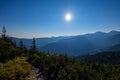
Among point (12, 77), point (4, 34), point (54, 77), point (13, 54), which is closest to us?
point (12, 77)

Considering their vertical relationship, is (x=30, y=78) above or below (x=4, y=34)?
below

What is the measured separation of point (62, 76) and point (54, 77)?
7.15 ft

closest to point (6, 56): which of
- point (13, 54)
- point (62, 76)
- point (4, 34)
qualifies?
point (13, 54)

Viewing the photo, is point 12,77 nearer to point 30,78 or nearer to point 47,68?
point 30,78

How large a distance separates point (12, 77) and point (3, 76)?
4.07ft

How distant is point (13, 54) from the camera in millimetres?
43188

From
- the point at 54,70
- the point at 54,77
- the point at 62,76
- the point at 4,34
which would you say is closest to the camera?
the point at 62,76

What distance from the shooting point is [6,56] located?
126ft

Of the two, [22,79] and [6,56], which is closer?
[22,79]

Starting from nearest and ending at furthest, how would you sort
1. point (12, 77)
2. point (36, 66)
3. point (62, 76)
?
point (12, 77) → point (62, 76) → point (36, 66)

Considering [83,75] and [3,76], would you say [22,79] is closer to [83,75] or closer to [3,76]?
[3,76]

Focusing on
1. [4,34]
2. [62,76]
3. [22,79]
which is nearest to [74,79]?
[62,76]

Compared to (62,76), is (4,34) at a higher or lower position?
higher

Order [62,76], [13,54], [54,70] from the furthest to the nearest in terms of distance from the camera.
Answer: [13,54]
[54,70]
[62,76]
